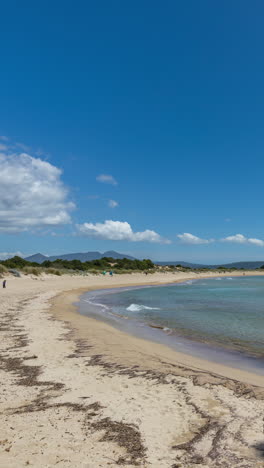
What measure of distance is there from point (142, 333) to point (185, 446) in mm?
9829

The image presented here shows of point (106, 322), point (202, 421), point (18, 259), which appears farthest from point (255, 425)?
point (18, 259)

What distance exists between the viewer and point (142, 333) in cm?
1419

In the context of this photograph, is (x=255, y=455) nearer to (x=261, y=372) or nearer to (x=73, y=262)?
(x=261, y=372)

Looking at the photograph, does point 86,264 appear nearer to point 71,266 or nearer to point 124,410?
point 71,266

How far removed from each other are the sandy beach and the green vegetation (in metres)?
35.0

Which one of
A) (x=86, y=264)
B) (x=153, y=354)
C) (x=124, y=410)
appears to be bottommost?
(x=153, y=354)

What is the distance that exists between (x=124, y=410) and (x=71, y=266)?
7166 cm

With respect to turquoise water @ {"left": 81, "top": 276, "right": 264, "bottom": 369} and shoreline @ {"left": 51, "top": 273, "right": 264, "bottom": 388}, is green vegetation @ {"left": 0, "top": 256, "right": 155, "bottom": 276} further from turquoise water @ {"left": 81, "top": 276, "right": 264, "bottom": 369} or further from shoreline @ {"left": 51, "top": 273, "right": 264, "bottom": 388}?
shoreline @ {"left": 51, "top": 273, "right": 264, "bottom": 388}

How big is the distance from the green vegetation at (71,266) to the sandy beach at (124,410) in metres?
35.0

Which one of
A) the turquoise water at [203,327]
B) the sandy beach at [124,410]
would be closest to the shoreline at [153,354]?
the sandy beach at [124,410]

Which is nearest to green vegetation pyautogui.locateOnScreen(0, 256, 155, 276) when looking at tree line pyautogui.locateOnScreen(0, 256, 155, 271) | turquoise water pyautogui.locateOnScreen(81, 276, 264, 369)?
tree line pyautogui.locateOnScreen(0, 256, 155, 271)

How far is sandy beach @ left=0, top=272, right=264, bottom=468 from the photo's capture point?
13.9 feet

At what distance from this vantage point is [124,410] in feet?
18.5

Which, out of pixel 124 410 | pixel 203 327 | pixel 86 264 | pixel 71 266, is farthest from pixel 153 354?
pixel 86 264
